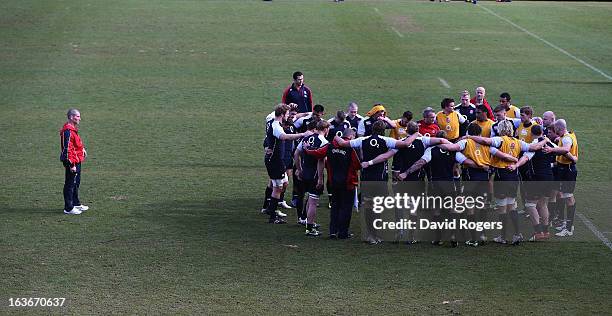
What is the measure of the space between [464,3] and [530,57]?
14.1 meters

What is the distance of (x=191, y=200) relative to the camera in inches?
742

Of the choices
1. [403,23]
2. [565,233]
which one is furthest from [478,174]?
[403,23]

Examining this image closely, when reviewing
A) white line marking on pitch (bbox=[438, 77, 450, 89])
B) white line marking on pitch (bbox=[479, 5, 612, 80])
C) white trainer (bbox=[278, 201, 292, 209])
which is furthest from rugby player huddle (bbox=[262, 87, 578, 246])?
white line marking on pitch (bbox=[479, 5, 612, 80])

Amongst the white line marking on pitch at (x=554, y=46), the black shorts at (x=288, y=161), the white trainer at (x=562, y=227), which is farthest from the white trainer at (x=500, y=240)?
the white line marking on pitch at (x=554, y=46)

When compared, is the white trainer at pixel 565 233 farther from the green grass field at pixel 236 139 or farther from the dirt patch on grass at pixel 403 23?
the dirt patch on grass at pixel 403 23

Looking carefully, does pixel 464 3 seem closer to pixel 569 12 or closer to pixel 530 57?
pixel 569 12

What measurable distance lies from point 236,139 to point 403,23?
2054cm

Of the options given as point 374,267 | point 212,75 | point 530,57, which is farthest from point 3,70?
point 374,267

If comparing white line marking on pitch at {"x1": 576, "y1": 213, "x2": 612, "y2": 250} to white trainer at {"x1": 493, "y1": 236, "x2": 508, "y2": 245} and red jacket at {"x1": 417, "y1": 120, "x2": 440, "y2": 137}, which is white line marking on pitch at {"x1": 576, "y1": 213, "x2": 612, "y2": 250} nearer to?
white trainer at {"x1": 493, "y1": 236, "x2": 508, "y2": 245}

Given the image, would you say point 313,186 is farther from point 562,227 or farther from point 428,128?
point 562,227

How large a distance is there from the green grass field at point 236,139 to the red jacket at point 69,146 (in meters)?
1.00

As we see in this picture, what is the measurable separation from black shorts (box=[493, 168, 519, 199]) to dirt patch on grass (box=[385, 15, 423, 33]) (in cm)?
2618

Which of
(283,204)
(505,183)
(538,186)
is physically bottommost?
(283,204)

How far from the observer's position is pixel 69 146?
56.9ft
